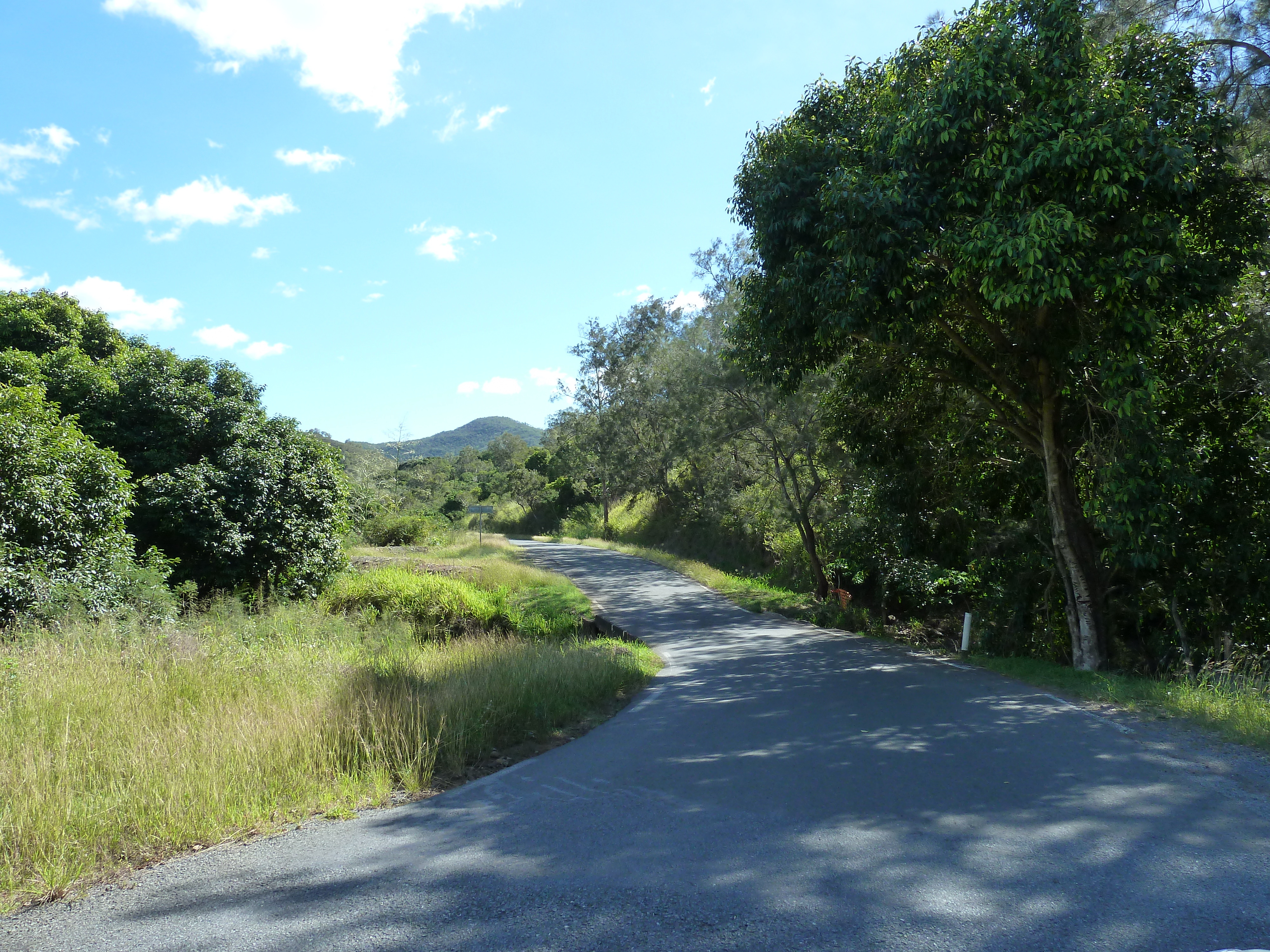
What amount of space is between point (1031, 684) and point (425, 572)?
53.9 ft

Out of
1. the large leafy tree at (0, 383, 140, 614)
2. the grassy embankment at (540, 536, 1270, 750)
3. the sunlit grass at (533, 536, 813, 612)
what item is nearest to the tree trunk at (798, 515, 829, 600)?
the sunlit grass at (533, 536, 813, 612)

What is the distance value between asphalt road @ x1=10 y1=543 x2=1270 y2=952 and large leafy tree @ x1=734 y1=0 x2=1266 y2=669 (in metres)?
5.32

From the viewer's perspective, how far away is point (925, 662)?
512 inches

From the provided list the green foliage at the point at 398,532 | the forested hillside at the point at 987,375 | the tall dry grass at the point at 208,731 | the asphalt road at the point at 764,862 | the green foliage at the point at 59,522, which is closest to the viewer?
the asphalt road at the point at 764,862

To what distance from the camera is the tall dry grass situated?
4.86 m

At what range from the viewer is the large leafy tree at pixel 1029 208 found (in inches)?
367

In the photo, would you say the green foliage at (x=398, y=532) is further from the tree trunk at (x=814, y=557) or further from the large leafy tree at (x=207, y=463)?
the tree trunk at (x=814, y=557)

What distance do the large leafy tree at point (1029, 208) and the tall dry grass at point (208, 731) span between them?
21.5 ft

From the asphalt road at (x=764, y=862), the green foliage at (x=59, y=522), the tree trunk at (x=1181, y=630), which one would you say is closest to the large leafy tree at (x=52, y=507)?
the green foliage at (x=59, y=522)

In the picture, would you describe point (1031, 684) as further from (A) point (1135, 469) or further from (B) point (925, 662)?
(A) point (1135, 469)

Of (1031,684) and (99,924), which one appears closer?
(99,924)

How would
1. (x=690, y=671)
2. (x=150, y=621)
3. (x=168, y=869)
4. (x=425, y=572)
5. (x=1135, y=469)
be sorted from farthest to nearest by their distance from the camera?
(x=425, y=572) < (x=690, y=671) < (x=150, y=621) < (x=1135, y=469) < (x=168, y=869)

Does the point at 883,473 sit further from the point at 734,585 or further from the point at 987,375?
Answer: the point at 734,585

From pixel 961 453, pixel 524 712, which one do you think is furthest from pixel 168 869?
pixel 961 453
